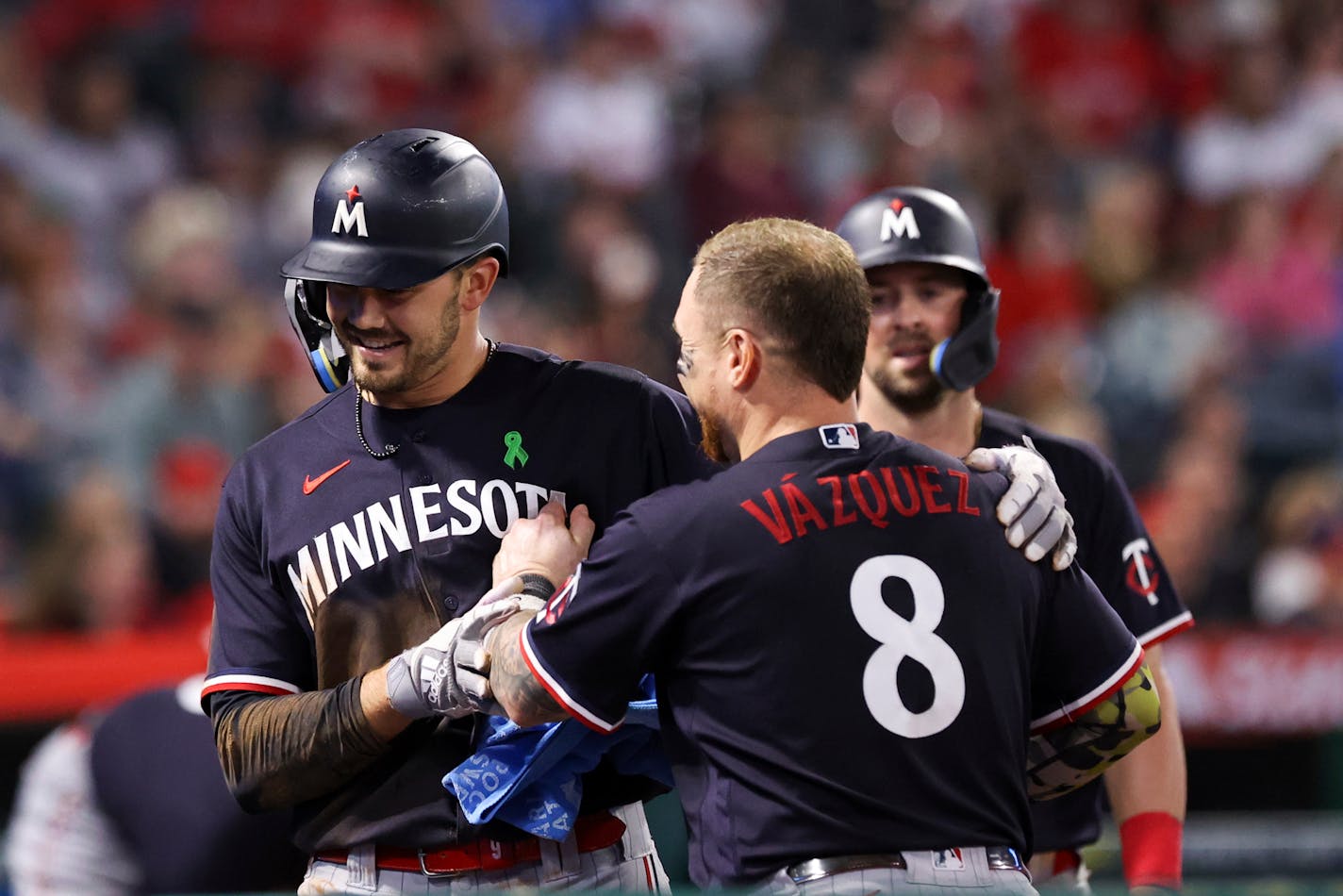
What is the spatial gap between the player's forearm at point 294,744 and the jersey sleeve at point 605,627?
0.46 m

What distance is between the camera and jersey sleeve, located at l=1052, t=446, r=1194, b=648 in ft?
13.5

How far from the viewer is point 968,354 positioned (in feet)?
13.8

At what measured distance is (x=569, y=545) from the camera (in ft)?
10.7

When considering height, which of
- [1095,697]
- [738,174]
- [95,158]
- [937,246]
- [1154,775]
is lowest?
[1154,775]

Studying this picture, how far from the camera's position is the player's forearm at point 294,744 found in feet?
10.5

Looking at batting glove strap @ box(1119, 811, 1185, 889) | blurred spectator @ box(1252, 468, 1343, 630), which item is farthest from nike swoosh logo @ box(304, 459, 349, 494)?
blurred spectator @ box(1252, 468, 1343, 630)

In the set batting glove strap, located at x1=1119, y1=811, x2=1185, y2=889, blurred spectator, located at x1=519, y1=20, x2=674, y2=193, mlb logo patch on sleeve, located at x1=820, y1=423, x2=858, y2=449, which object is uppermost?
blurred spectator, located at x1=519, y1=20, x2=674, y2=193

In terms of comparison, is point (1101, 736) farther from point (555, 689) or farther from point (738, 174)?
point (738, 174)

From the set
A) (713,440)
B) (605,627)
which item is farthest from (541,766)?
(713,440)

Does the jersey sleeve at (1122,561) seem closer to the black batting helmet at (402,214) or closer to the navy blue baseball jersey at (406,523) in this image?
the navy blue baseball jersey at (406,523)

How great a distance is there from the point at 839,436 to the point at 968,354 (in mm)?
1312

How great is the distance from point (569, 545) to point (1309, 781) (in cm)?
511

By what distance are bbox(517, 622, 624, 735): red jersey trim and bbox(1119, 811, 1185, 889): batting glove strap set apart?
1.68 m

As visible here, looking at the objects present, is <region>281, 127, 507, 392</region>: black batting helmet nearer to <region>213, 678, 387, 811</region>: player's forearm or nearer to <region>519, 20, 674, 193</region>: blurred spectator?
<region>213, 678, 387, 811</region>: player's forearm
